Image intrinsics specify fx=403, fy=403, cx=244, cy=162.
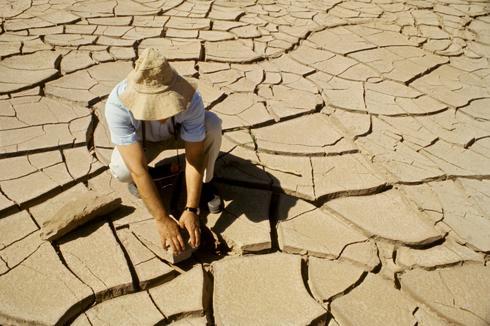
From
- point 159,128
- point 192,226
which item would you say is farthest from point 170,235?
point 159,128

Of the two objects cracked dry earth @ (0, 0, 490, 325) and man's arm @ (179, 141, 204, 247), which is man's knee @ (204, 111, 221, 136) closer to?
man's arm @ (179, 141, 204, 247)

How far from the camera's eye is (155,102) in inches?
57.1

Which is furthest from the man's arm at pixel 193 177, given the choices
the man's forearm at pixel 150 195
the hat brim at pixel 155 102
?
the hat brim at pixel 155 102

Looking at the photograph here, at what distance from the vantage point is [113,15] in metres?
4.03

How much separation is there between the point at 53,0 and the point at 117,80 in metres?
2.04

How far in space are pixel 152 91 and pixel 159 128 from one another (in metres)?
0.34

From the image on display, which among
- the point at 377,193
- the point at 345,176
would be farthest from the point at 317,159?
the point at 377,193

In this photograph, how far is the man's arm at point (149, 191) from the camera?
160 centimetres

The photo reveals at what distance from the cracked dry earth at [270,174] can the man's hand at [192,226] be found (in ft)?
0.49

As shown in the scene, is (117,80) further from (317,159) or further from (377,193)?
(377,193)

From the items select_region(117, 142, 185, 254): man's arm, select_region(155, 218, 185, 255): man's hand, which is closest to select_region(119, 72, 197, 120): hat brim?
select_region(117, 142, 185, 254): man's arm

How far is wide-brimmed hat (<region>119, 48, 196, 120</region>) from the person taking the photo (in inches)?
56.1

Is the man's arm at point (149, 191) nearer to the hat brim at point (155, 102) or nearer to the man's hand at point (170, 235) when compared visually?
the man's hand at point (170, 235)

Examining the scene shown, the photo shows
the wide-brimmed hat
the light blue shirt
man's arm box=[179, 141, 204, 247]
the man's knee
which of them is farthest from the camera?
the man's knee
